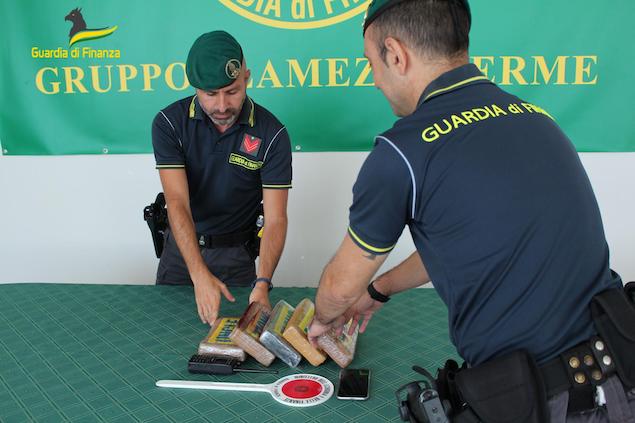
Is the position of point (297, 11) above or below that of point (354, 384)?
above

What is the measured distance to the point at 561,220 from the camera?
3.46ft

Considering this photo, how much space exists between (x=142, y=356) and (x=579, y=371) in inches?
42.6

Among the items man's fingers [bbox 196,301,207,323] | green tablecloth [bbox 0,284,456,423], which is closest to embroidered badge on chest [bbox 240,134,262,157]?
green tablecloth [bbox 0,284,456,423]

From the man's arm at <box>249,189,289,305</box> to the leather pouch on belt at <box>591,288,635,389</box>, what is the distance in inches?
44.6

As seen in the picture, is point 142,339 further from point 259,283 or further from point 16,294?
point 16,294

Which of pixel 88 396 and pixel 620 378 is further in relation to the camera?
pixel 88 396

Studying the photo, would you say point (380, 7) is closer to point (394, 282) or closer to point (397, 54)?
point (397, 54)

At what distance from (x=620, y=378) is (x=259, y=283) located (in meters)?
1.12

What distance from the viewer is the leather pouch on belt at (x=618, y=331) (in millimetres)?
1067

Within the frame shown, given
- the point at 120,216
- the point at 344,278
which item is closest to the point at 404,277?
the point at 344,278

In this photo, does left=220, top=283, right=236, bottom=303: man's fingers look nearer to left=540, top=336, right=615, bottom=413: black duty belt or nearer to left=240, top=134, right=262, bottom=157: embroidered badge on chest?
left=240, top=134, right=262, bottom=157: embroidered badge on chest

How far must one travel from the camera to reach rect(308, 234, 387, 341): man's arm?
1208 millimetres

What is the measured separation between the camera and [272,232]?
2168 mm

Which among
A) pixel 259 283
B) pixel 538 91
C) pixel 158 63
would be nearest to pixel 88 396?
pixel 259 283
